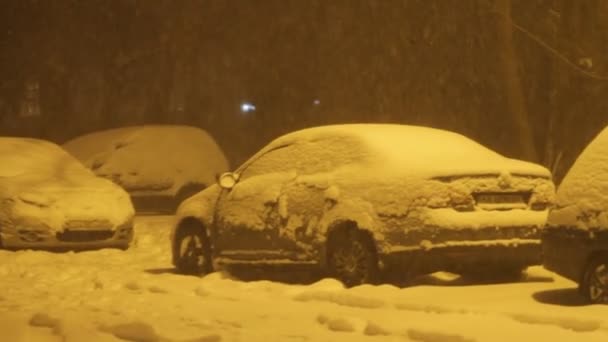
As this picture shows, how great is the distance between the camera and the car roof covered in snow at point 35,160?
15.8 m

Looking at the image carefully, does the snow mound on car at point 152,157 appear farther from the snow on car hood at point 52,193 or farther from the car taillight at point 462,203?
the car taillight at point 462,203

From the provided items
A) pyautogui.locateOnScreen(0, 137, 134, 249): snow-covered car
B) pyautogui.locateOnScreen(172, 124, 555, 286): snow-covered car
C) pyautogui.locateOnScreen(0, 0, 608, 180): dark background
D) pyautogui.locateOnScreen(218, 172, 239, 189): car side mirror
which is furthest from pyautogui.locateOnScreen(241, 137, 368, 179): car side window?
pyautogui.locateOnScreen(0, 0, 608, 180): dark background

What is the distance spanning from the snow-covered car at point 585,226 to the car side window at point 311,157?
2319mm

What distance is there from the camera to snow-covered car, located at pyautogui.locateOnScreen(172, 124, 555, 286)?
9750mm

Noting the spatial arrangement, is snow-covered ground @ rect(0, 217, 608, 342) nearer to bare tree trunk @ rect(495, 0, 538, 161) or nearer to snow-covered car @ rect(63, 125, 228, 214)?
bare tree trunk @ rect(495, 0, 538, 161)

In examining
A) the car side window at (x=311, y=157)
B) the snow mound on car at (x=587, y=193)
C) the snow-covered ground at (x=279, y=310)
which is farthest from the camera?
the car side window at (x=311, y=157)

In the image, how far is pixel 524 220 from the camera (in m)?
10.0

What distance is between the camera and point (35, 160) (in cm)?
1641

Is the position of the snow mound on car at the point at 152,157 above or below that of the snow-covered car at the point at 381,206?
above

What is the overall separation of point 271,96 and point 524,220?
2480 cm

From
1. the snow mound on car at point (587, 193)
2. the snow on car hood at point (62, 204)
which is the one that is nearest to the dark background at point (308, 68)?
the snow on car hood at point (62, 204)

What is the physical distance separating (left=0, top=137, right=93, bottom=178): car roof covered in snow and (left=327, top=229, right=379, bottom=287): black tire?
250 inches

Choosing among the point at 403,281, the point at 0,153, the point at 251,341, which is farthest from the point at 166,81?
the point at 251,341

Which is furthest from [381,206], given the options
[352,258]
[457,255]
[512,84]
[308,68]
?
[308,68]
